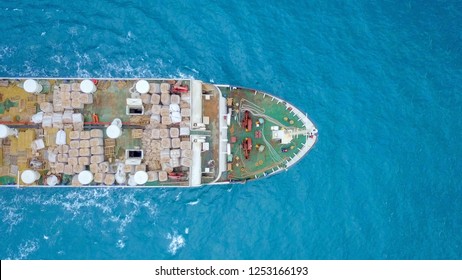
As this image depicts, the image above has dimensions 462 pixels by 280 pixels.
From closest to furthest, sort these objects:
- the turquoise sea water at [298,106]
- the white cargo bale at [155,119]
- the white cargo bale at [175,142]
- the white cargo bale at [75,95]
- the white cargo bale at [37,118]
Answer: the white cargo bale at [75,95], the white cargo bale at [37,118], the white cargo bale at [175,142], the white cargo bale at [155,119], the turquoise sea water at [298,106]

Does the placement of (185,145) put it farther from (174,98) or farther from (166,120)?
(174,98)

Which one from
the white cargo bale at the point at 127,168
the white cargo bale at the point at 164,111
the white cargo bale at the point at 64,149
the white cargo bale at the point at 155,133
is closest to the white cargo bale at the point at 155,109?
the white cargo bale at the point at 164,111

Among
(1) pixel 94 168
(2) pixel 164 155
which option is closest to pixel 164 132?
(2) pixel 164 155

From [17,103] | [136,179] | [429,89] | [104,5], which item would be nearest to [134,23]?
[104,5]

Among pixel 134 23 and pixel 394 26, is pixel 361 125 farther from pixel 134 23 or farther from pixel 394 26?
pixel 134 23

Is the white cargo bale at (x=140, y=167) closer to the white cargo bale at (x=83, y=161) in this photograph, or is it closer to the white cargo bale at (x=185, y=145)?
the white cargo bale at (x=185, y=145)

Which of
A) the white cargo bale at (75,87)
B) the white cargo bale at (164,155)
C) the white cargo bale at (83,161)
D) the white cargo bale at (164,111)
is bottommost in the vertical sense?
the white cargo bale at (83,161)

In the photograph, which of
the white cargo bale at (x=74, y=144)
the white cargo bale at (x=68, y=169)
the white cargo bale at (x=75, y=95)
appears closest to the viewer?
the white cargo bale at (x=74, y=144)

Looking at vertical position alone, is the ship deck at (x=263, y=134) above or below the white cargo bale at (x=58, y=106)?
below
